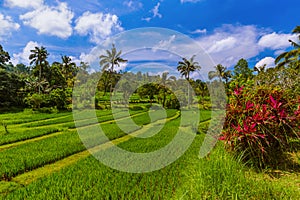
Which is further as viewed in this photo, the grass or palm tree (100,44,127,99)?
palm tree (100,44,127,99)

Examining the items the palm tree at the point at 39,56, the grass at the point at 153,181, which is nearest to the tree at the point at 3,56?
the palm tree at the point at 39,56

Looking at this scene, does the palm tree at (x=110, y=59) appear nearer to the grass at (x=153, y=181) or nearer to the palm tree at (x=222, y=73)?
the palm tree at (x=222, y=73)

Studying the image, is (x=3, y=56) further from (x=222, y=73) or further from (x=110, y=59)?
(x=222, y=73)

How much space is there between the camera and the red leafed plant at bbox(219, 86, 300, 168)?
403cm

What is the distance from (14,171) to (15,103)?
20.3 m

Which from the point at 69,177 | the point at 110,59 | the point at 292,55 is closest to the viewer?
the point at 69,177

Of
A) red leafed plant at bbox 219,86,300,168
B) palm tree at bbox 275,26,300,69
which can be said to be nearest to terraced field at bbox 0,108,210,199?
red leafed plant at bbox 219,86,300,168

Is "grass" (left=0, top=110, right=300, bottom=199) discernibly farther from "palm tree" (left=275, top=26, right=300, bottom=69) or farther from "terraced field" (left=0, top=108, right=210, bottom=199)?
"palm tree" (left=275, top=26, right=300, bottom=69)

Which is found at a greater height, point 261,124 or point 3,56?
point 3,56

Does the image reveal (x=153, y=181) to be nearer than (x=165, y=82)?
Yes

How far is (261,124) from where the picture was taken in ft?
13.2

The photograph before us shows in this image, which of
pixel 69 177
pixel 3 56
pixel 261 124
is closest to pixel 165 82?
pixel 3 56

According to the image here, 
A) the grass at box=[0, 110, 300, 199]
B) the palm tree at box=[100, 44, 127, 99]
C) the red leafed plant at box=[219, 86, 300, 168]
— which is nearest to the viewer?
the grass at box=[0, 110, 300, 199]

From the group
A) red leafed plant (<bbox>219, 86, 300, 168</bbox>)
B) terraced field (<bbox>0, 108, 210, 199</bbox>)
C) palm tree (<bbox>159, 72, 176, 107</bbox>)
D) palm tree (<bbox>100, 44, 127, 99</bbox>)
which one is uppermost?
palm tree (<bbox>100, 44, 127, 99</bbox>)
